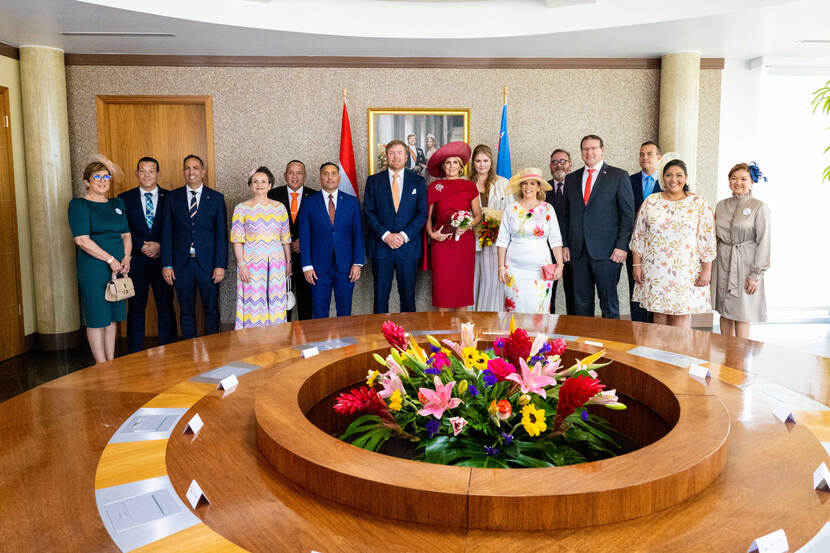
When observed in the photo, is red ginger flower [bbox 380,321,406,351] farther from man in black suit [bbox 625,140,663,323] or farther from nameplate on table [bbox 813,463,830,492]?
man in black suit [bbox 625,140,663,323]

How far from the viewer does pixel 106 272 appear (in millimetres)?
4516

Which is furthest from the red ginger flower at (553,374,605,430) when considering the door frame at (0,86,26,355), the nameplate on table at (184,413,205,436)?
the door frame at (0,86,26,355)

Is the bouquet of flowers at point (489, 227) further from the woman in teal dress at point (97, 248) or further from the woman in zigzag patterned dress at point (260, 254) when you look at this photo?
the woman in teal dress at point (97, 248)

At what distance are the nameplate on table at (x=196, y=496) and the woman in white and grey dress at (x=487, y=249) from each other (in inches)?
158

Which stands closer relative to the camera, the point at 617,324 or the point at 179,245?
the point at 617,324

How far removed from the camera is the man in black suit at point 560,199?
506 cm

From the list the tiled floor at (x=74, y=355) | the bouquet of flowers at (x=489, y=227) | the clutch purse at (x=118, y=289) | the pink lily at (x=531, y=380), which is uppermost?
the bouquet of flowers at (x=489, y=227)

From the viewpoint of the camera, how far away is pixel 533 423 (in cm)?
150

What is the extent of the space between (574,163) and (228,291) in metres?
3.49

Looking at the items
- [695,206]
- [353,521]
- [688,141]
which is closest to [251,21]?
[695,206]

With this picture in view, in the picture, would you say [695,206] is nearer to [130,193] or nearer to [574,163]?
[574,163]

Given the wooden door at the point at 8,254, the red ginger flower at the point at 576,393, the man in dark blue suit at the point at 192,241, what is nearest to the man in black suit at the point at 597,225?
the man in dark blue suit at the point at 192,241

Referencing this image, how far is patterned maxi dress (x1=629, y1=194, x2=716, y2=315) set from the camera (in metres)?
4.11

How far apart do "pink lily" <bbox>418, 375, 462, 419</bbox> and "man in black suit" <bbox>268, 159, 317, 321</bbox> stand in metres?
3.90
